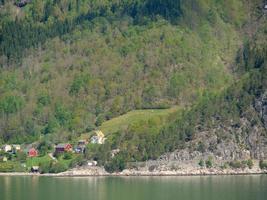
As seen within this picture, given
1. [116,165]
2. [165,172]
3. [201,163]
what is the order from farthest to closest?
[116,165] < [165,172] < [201,163]

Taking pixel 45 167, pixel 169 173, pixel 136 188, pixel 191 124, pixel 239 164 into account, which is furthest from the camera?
pixel 45 167

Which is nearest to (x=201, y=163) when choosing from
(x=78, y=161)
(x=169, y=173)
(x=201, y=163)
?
(x=201, y=163)

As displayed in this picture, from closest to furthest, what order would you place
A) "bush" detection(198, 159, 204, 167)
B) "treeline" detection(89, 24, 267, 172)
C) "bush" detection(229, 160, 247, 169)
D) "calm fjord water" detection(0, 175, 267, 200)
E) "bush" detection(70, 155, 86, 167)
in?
1. "calm fjord water" detection(0, 175, 267, 200)
2. "bush" detection(229, 160, 247, 169)
3. "bush" detection(198, 159, 204, 167)
4. "treeline" detection(89, 24, 267, 172)
5. "bush" detection(70, 155, 86, 167)

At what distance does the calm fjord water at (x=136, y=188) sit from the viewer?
14950cm

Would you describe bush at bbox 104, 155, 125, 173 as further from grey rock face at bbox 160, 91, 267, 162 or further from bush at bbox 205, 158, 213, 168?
bush at bbox 205, 158, 213, 168

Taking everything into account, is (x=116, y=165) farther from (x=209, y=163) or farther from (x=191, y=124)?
(x=209, y=163)

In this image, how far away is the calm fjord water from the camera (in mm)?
149500

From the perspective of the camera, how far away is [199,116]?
192 metres

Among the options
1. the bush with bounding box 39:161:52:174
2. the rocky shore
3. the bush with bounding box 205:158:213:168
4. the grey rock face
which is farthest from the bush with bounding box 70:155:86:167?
the bush with bounding box 205:158:213:168

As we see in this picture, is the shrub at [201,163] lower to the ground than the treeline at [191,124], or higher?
lower

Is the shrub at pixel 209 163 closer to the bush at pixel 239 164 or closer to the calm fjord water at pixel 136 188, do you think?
A: the bush at pixel 239 164

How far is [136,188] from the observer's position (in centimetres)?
16088

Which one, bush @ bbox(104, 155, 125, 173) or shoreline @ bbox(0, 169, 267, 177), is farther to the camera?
bush @ bbox(104, 155, 125, 173)

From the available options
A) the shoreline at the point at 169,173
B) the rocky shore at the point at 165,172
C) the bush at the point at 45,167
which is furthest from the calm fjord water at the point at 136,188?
the bush at the point at 45,167
